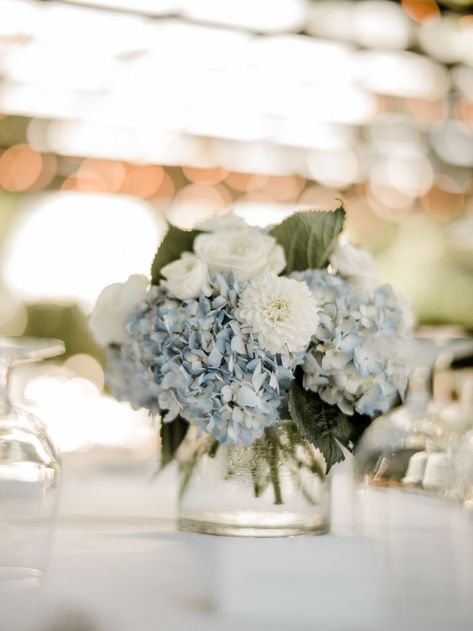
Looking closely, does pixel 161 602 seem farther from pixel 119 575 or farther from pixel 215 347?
pixel 215 347

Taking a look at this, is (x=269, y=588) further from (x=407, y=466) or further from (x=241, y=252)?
(x=241, y=252)

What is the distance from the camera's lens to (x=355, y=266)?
40.6 inches

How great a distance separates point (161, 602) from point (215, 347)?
26 centimetres

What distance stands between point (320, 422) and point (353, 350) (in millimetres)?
86

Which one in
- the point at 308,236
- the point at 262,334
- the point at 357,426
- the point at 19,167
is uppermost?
the point at 19,167

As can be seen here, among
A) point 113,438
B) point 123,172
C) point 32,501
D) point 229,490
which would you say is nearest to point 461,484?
point 229,490

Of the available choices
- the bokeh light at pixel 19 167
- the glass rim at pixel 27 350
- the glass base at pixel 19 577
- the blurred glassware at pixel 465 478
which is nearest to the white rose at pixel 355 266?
the blurred glassware at pixel 465 478

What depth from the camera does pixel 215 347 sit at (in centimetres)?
94

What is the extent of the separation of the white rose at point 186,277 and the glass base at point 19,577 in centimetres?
32

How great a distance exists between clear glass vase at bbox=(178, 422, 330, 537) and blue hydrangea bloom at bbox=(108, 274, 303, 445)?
0.19ft

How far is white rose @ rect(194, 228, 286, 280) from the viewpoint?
0.99m

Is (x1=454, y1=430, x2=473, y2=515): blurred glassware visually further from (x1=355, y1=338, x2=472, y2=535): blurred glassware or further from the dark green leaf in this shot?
the dark green leaf

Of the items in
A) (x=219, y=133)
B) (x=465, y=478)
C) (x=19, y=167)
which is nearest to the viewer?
(x=465, y=478)

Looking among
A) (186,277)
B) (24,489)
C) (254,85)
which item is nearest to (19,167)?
(254,85)
